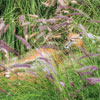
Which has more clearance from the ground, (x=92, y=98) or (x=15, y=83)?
(x=92, y=98)

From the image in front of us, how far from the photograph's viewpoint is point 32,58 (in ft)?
11.5

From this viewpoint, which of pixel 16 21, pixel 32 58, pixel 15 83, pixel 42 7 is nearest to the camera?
pixel 15 83

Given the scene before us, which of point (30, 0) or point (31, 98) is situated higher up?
point (30, 0)

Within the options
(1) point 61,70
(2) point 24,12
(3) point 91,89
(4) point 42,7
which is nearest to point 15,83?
(1) point 61,70

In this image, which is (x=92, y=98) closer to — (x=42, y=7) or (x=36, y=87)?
(x=36, y=87)

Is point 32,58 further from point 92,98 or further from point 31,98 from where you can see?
point 92,98

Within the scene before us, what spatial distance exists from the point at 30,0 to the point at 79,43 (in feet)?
A: 3.77

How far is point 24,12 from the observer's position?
4.16 meters

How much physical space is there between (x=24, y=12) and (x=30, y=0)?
247 millimetres

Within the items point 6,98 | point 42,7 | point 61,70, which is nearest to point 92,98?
point 61,70

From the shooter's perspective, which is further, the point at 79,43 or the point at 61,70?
the point at 79,43

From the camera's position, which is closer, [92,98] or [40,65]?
[92,98]

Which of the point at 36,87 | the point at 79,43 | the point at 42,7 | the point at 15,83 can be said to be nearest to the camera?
the point at 36,87

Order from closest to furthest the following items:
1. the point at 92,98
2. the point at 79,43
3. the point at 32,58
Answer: the point at 92,98, the point at 32,58, the point at 79,43
